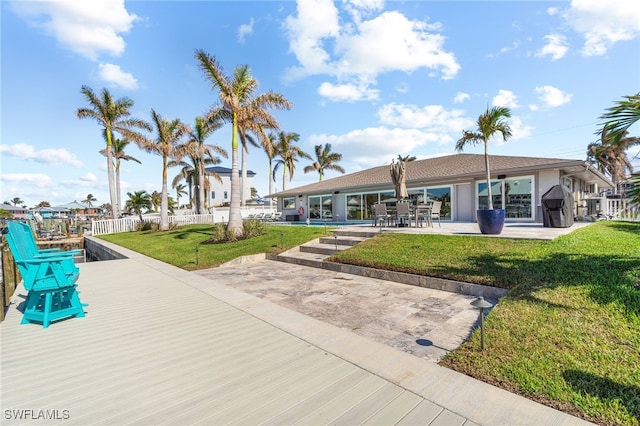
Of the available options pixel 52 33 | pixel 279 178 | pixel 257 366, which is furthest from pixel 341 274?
pixel 279 178

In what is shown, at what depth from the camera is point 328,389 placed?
95.8 inches

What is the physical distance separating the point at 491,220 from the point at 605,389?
7103mm

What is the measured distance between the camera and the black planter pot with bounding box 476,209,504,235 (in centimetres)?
861

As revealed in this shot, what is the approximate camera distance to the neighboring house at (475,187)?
13664 millimetres

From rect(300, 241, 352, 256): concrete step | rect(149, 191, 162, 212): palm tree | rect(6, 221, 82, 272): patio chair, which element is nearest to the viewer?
rect(6, 221, 82, 272): patio chair

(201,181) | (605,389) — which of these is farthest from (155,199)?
(605,389)

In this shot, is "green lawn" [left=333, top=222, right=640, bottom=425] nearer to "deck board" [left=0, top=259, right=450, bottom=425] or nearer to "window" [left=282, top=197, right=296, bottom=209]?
"deck board" [left=0, top=259, right=450, bottom=425]

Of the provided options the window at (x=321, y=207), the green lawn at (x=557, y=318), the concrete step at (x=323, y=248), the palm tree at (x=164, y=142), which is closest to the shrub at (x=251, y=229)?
the concrete step at (x=323, y=248)

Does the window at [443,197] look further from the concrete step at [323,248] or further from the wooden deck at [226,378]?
the wooden deck at [226,378]

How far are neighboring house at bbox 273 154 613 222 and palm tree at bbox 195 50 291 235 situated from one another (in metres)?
8.25

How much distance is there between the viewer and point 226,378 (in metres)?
2.64

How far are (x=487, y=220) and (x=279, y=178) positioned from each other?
1197 inches

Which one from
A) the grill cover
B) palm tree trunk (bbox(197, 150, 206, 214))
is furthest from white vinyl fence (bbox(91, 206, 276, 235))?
the grill cover

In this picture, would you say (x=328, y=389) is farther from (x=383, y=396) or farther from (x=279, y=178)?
(x=279, y=178)
